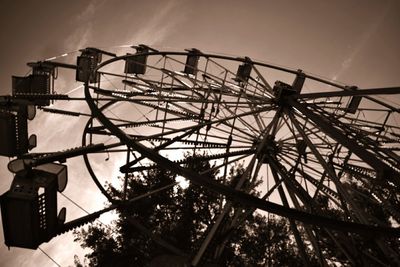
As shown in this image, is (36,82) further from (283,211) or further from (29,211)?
(283,211)

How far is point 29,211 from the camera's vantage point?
3.71 metres

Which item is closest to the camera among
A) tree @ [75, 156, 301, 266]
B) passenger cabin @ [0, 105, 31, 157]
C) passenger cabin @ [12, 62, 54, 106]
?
passenger cabin @ [0, 105, 31, 157]

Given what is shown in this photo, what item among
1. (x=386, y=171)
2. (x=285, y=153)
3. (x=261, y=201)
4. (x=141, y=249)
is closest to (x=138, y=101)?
(x=285, y=153)

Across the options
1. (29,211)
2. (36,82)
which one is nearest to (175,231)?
(36,82)

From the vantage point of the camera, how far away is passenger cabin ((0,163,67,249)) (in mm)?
3736

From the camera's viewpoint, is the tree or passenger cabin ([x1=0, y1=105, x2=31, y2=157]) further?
the tree

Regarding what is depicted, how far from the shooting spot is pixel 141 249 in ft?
50.0

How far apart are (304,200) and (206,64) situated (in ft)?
21.7

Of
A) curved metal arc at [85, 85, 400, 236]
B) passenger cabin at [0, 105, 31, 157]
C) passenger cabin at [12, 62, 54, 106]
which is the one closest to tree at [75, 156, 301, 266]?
passenger cabin at [12, 62, 54, 106]

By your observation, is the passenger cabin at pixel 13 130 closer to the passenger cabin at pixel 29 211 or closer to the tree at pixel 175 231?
the passenger cabin at pixel 29 211

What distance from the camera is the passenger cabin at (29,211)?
374 centimetres

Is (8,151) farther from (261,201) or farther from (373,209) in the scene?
(373,209)

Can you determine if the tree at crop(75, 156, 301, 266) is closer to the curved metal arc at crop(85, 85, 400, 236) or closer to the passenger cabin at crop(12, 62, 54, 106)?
the passenger cabin at crop(12, 62, 54, 106)

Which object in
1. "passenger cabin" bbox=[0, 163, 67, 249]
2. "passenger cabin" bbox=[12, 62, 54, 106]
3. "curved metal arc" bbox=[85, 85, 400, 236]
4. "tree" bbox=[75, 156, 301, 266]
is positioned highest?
"passenger cabin" bbox=[12, 62, 54, 106]
